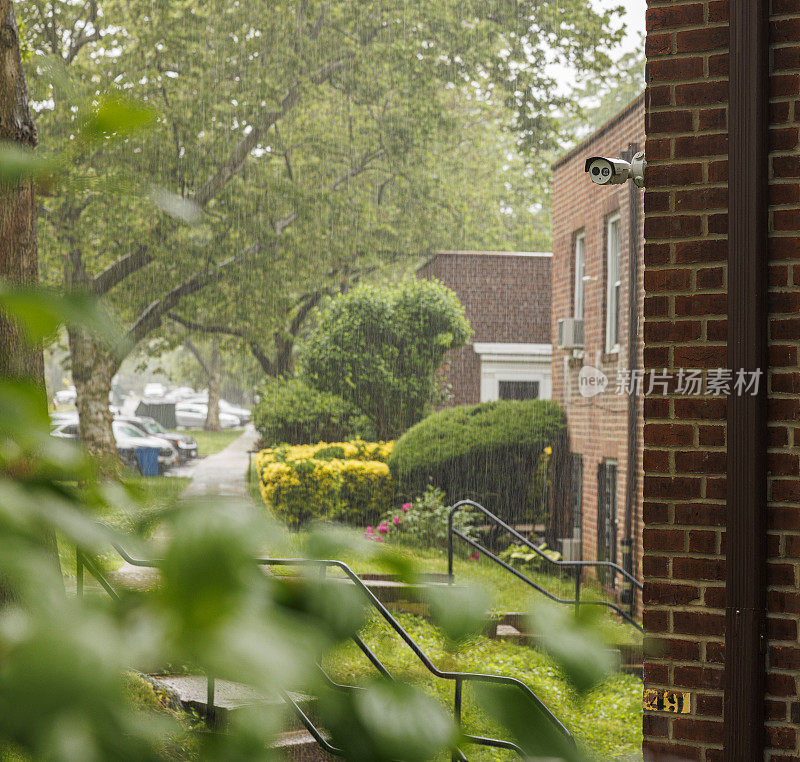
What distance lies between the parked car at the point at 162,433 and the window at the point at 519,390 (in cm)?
310

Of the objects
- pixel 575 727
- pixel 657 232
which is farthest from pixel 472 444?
pixel 575 727

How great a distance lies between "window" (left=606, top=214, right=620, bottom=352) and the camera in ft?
21.4

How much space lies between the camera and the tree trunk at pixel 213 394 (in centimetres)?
914

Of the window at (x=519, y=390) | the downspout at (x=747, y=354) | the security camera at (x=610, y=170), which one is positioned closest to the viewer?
the downspout at (x=747, y=354)

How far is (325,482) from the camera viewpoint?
7.48 meters

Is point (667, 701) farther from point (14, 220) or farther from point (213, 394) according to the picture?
point (213, 394)

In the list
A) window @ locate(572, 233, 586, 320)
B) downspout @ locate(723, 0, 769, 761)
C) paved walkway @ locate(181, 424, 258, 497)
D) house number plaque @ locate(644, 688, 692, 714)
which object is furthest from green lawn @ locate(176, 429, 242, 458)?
downspout @ locate(723, 0, 769, 761)

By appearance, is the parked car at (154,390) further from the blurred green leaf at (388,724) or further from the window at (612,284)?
the blurred green leaf at (388,724)

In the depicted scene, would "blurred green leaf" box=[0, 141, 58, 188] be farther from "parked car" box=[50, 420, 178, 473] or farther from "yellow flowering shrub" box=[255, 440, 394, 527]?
"yellow flowering shrub" box=[255, 440, 394, 527]

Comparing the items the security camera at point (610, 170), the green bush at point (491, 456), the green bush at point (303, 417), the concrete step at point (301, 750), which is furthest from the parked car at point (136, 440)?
the concrete step at point (301, 750)

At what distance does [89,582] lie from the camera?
0.90 feet

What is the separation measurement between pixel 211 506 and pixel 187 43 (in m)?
8.93

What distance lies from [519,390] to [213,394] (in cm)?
330

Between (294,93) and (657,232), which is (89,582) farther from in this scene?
(294,93)
